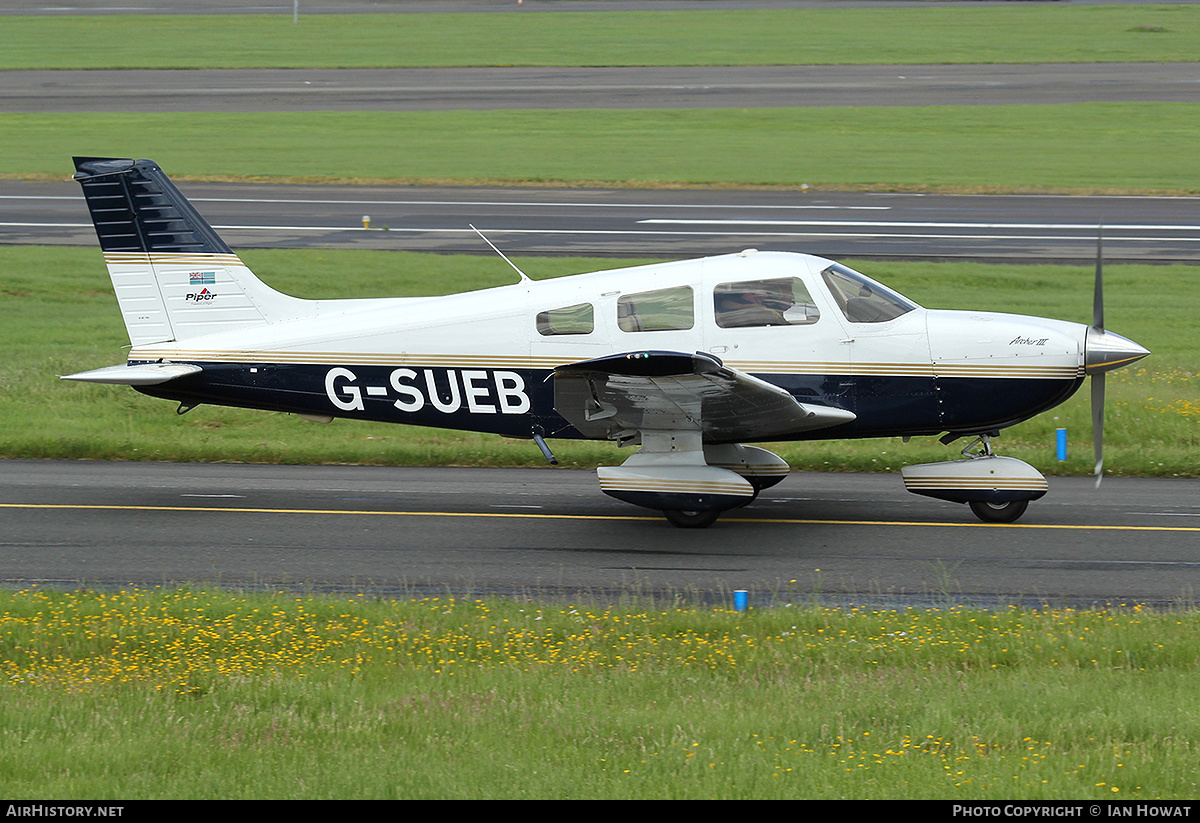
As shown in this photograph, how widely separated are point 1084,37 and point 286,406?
54.8 m

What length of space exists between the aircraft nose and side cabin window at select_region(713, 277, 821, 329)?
2.55 meters

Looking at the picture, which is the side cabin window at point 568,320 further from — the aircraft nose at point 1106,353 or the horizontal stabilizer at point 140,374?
the aircraft nose at point 1106,353

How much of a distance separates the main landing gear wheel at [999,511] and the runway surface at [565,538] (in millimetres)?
119

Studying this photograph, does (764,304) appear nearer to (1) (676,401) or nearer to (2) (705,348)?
(2) (705,348)

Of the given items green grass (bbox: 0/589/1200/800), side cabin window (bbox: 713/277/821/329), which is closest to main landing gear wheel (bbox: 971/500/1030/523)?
side cabin window (bbox: 713/277/821/329)

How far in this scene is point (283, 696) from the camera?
787 centimetres

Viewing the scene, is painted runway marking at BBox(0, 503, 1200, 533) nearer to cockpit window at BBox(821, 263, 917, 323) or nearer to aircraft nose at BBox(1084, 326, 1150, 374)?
aircraft nose at BBox(1084, 326, 1150, 374)

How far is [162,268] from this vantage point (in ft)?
45.3

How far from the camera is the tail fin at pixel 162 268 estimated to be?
13688 millimetres

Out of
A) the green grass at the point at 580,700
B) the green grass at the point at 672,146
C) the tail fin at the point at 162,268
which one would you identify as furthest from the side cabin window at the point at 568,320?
the green grass at the point at 672,146

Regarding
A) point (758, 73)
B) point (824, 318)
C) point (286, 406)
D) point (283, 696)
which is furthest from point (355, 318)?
point (758, 73)

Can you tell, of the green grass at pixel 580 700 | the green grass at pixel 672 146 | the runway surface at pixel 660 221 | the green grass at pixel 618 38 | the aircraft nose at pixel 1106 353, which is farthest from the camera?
the green grass at pixel 618 38

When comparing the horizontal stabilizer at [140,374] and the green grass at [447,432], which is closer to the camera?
the horizontal stabilizer at [140,374]

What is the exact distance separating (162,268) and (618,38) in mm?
49866
